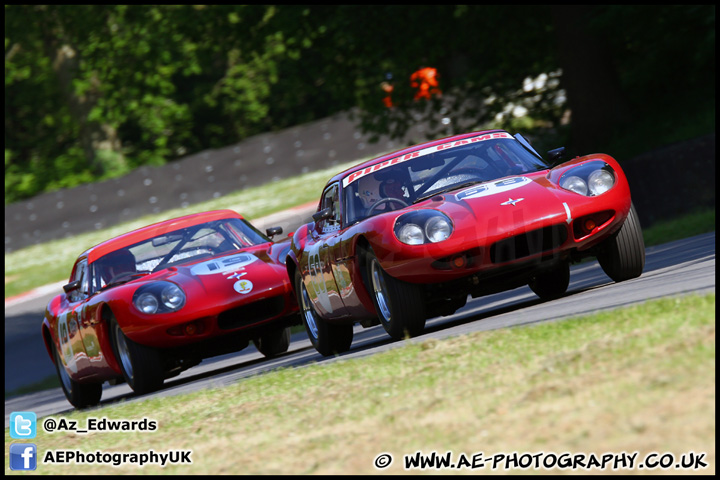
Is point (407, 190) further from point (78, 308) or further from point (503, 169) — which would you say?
point (78, 308)

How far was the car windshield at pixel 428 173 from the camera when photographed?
8.57 meters

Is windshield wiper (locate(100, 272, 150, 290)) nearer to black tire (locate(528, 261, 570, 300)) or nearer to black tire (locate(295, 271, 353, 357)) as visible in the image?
black tire (locate(295, 271, 353, 357))

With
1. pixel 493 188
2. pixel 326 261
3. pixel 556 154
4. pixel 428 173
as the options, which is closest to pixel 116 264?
pixel 326 261

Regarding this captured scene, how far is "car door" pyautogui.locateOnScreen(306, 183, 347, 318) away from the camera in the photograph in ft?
28.3

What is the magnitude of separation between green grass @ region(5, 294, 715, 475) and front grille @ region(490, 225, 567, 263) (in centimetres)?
99

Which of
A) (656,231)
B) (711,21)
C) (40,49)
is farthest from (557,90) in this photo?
(40,49)

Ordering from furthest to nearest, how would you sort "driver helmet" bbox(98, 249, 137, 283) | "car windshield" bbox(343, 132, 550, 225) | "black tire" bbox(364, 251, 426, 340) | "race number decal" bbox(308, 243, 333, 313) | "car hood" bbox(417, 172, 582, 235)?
"driver helmet" bbox(98, 249, 137, 283), "race number decal" bbox(308, 243, 333, 313), "car windshield" bbox(343, 132, 550, 225), "black tire" bbox(364, 251, 426, 340), "car hood" bbox(417, 172, 582, 235)

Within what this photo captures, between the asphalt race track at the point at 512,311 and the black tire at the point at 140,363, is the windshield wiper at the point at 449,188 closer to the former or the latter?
the asphalt race track at the point at 512,311

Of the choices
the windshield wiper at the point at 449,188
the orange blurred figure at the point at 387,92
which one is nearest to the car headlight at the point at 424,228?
the windshield wiper at the point at 449,188

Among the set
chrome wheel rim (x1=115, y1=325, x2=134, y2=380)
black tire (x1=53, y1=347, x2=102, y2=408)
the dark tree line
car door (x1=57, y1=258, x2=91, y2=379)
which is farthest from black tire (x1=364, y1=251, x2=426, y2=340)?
the dark tree line

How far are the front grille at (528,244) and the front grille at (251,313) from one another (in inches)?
103

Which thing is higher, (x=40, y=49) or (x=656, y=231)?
(x=40, y=49)

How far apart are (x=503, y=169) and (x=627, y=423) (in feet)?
15.2

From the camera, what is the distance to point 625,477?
12.6 ft
